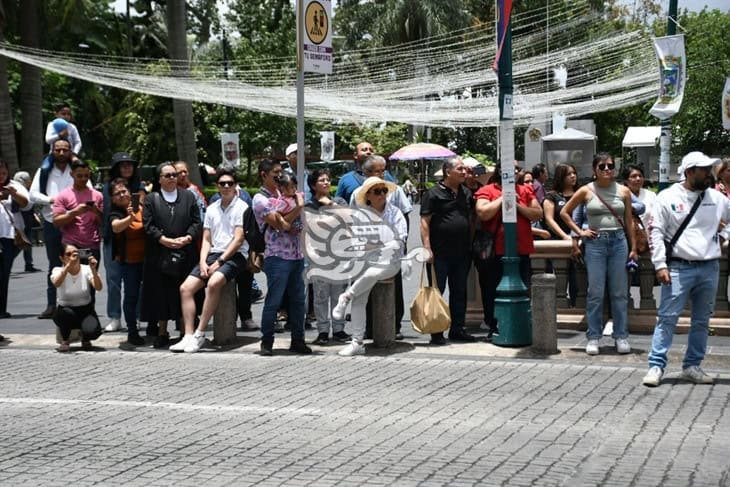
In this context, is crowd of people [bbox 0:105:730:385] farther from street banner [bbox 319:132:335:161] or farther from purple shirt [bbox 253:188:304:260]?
street banner [bbox 319:132:335:161]

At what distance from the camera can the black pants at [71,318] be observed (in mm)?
11086

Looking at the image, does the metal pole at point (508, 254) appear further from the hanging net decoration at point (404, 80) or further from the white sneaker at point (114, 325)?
the hanging net decoration at point (404, 80)

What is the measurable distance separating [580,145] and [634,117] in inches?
989

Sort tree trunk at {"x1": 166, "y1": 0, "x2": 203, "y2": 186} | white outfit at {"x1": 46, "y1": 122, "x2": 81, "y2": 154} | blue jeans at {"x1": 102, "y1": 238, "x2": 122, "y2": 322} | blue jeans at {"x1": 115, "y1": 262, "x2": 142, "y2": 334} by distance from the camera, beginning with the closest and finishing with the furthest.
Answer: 1. blue jeans at {"x1": 115, "y1": 262, "x2": 142, "y2": 334}
2. blue jeans at {"x1": 102, "y1": 238, "x2": 122, "y2": 322}
3. white outfit at {"x1": 46, "y1": 122, "x2": 81, "y2": 154}
4. tree trunk at {"x1": 166, "y1": 0, "x2": 203, "y2": 186}

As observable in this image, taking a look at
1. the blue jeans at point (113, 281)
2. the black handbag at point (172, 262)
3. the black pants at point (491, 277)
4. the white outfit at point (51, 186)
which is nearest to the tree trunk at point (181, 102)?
the white outfit at point (51, 186)

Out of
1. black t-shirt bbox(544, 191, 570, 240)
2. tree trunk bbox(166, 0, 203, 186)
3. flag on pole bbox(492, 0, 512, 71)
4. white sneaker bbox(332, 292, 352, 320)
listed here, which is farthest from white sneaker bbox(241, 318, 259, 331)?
tree trunk bbox(166, 0, 203, 186)

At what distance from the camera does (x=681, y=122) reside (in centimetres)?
4525

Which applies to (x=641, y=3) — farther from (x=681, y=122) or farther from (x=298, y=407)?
(x=298, y=407)

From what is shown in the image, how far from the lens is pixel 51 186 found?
1302cm

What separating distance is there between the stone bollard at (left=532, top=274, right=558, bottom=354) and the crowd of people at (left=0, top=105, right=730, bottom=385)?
1.23 ft

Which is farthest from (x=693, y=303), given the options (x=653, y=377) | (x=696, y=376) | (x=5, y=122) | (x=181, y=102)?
(x=5, y=122)

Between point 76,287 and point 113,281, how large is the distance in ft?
4.36

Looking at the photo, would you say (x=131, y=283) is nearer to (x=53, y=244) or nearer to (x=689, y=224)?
(x=53, y=244)

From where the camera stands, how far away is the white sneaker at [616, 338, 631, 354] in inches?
410
